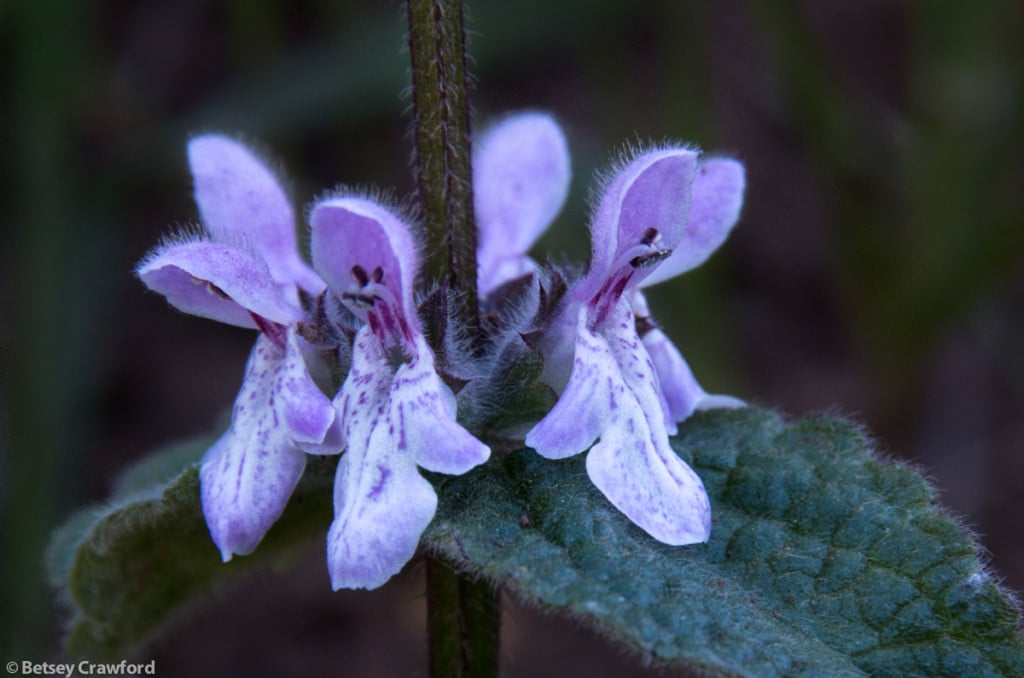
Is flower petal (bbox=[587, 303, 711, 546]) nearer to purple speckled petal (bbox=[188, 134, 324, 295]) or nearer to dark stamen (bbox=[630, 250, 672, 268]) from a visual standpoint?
dark stamen (bbox=[630, 250, 672, 268])

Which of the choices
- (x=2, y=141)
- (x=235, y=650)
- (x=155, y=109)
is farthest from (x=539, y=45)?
(x=235, y=650)

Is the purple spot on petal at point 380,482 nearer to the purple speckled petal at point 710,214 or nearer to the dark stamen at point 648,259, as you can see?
the dark stamen at point 648,259

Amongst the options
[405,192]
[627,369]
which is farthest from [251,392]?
[405,192]

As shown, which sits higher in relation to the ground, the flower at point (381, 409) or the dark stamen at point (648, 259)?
the dark stamen at point (648, 259)


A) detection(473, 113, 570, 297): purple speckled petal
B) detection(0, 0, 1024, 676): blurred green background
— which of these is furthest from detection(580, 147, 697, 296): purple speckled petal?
detection(0, 0, 1024, 676): blurred green background

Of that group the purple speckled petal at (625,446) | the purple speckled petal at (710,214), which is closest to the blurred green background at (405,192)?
the purple speckled petal at (710,214)

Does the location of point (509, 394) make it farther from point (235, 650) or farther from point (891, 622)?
point (235, 650)
